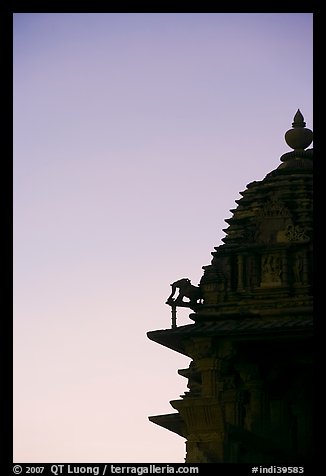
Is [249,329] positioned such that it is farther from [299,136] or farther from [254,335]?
[299,136]

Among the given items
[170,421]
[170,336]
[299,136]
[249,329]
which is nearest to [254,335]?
[249,329]

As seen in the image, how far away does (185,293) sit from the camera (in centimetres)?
7175

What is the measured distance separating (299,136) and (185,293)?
4.27m

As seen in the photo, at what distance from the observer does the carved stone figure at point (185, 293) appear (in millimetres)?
71688

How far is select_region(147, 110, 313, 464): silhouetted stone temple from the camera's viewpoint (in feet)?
232

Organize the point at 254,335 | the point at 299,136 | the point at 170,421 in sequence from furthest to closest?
the point at 170,421 → the point at 299,136 → the point at 254,335

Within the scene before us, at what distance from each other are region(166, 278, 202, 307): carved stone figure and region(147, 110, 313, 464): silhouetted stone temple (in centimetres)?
2

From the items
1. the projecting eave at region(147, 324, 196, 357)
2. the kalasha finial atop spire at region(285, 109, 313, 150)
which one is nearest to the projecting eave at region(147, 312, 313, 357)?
the projecting eave at region(147, 324, 196, 357)

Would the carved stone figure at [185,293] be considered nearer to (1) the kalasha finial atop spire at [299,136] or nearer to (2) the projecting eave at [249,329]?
(2) the projecting eave at [249,329]

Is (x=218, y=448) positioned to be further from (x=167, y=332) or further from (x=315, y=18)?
(x=315, y=18)

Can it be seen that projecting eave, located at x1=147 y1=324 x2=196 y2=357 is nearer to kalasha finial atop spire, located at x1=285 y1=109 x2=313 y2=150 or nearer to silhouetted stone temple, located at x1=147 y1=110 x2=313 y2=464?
silhouetted stone temple, located at x1=147 y1=110 x2=313 y2=464

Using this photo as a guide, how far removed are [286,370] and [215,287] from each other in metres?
2.11

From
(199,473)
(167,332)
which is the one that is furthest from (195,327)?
(199,473)
